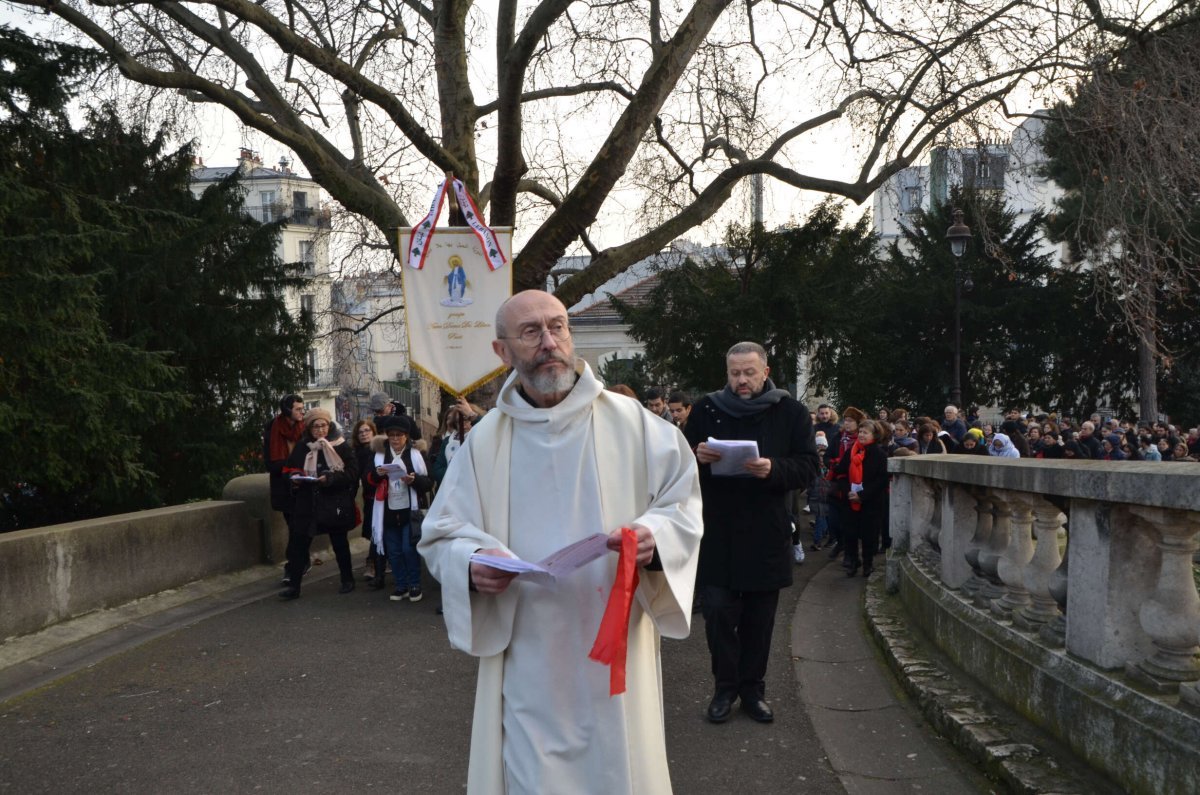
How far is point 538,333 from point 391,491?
7097 millimetres

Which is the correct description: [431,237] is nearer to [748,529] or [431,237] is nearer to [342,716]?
[342,716]

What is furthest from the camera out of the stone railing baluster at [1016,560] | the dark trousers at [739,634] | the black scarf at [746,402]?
the black scarf at [746,402]

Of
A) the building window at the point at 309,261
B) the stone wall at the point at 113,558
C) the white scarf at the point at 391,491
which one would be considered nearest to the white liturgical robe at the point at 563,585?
the stone wall at the point at 113,558

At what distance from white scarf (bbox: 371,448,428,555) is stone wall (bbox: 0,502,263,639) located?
151 centimetres

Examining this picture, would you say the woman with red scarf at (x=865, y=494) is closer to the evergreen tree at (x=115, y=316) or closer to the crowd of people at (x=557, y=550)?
the evergreen tree at (x=115, y=316)

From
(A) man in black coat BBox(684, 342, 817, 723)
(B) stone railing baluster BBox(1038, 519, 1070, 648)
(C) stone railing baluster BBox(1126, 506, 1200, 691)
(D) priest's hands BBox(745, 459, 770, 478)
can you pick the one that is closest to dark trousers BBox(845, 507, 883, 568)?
(A) man in black coat BBox(684, 342, 817, 723)

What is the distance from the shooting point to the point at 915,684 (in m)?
6.01

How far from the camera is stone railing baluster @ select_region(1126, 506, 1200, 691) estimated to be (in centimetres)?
385

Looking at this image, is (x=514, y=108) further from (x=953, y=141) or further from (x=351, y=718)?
(x=351, y=718)

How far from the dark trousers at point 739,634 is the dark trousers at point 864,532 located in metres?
5.38

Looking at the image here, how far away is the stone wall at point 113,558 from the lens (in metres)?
8.01

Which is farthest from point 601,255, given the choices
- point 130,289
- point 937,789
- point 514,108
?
point 937,789

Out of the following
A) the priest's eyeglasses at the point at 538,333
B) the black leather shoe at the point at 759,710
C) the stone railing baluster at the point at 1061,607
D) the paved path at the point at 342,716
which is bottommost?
the paved path at the point at 342,716

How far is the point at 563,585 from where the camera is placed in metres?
3.40
